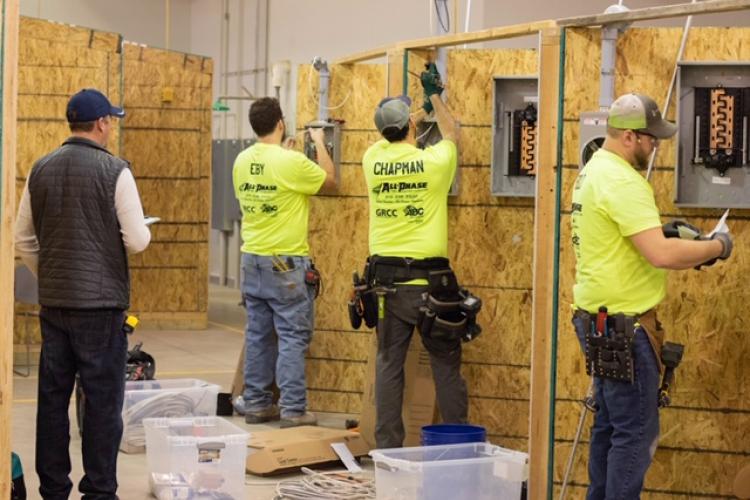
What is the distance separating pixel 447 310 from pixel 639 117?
1.96 meters

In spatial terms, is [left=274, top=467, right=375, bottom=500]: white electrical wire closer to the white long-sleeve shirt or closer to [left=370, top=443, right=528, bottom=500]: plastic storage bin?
[left=370, top=443, right=528, bottom=500]: plastic storage bin

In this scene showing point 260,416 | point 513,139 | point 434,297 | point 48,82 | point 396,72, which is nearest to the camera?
point 434,297

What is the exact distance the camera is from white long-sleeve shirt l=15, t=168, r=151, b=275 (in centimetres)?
566

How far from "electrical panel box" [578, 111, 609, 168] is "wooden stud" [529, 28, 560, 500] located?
13 centimetres

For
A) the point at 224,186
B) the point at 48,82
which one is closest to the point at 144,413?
the point at 48,82

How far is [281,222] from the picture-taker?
8211 millimetres

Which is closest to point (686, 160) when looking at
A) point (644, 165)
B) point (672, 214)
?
point (672, 214)

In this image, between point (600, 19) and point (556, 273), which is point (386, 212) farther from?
point (600, 19)

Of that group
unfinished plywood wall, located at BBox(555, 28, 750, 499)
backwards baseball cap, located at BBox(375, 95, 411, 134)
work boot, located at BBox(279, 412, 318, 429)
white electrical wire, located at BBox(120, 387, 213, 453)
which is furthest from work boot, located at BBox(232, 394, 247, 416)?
unfinished plywood wall, located at BBox(555, 28, 750, 499)

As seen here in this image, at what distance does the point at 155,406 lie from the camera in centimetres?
759

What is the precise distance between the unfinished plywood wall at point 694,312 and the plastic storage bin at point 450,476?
2.10ft

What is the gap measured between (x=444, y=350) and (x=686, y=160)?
173 centimetres

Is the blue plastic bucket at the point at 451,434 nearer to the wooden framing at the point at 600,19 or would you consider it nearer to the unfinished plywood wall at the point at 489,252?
the unfinished plywood wall at the point at 489,252

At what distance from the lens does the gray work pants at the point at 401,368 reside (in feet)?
22.4
